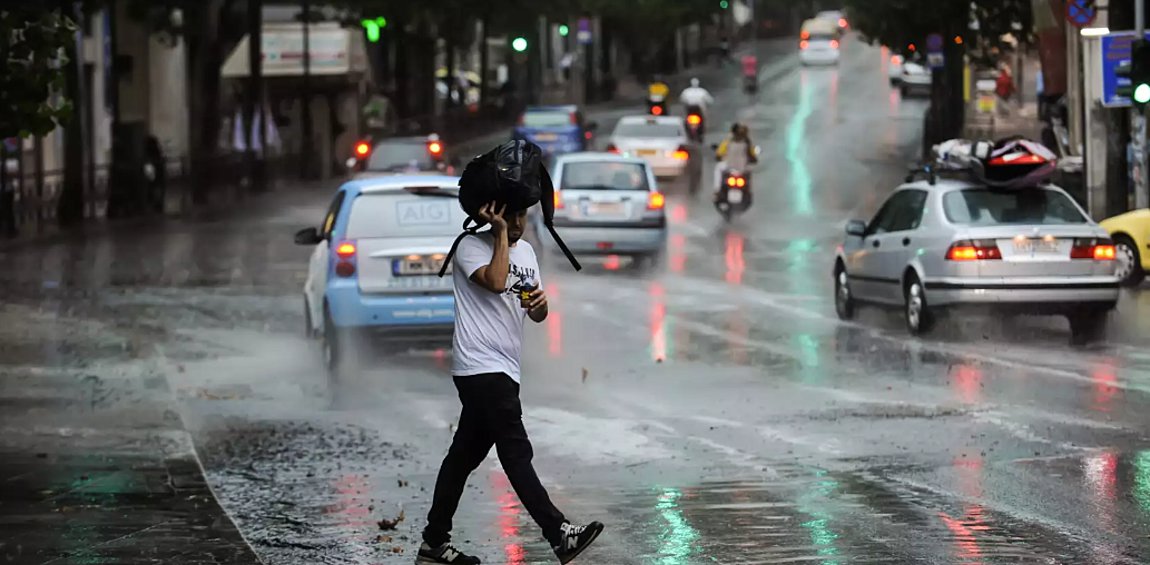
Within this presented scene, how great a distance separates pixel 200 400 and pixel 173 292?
31.4ft

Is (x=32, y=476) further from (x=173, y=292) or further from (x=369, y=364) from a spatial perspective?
(x=173, y=292)

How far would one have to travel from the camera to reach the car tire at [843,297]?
20.6 metres

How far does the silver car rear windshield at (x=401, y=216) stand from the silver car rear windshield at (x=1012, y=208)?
15.1ft

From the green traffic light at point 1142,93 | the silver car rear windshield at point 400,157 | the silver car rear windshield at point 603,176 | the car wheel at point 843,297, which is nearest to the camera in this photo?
the car wheel at point 843,297

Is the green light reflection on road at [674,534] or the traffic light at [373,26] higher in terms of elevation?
the traffic light at [373,26]

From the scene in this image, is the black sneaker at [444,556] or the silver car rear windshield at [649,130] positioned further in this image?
the silver car rear windshield at [649,130]

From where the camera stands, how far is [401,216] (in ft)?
55.0

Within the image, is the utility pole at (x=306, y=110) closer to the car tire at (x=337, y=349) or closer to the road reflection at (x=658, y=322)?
the road reflection at (x=658, y=322)

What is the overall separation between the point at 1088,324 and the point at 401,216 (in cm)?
634

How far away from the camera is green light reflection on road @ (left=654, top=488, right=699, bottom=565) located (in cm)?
871

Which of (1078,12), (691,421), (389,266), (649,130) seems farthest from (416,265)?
(649,130)

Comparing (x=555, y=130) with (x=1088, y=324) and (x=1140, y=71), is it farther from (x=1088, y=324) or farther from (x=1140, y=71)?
(x=1088, y=324)

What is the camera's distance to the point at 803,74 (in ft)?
306

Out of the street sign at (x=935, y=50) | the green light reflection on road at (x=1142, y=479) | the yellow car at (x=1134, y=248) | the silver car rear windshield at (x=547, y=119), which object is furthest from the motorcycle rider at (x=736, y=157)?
the green light reflection on road at (x=1142, y=479)
